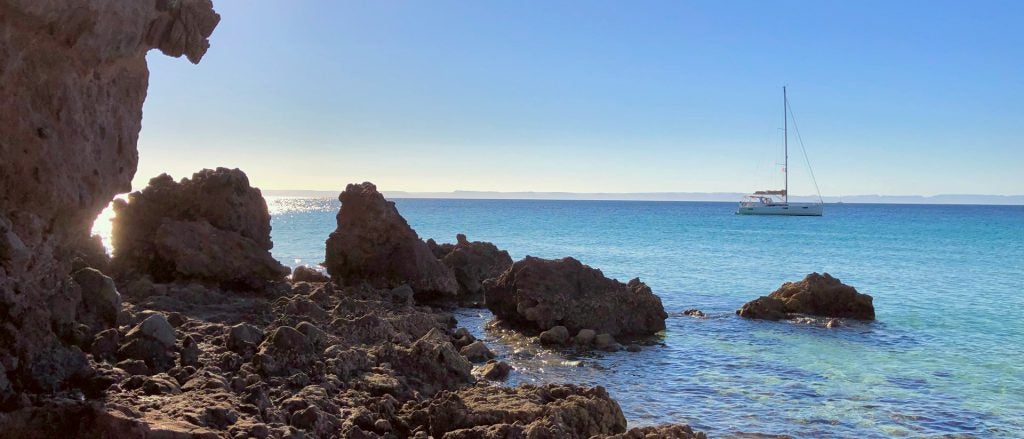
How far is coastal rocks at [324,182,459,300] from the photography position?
2403cm

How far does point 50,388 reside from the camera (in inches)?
262

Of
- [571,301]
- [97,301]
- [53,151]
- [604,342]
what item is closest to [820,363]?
[604,342]

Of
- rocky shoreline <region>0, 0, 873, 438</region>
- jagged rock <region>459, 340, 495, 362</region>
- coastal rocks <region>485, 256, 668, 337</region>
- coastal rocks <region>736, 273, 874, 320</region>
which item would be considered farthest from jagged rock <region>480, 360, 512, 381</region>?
coastal rocks <region>736, 273, 874, 320</region>

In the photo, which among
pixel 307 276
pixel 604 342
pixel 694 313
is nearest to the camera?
pixel 604 342

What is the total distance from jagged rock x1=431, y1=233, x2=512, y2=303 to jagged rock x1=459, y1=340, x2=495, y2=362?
383 inches

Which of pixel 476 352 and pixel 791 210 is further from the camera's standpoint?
pixel 791 210

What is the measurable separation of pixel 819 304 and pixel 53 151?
847 inches

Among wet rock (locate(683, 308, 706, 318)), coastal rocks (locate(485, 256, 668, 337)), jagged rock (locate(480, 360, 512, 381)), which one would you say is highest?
coastal rocks (locate(485, 256, 668, 337))

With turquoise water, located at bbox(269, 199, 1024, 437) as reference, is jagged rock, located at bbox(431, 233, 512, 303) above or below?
above

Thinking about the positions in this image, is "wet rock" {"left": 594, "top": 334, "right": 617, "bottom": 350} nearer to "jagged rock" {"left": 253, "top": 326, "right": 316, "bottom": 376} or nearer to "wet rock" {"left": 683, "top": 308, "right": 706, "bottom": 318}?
"wet rock" {"left": 683, "top": 308, "right": 706, "bottom": 318}

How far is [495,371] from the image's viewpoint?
14188 mm

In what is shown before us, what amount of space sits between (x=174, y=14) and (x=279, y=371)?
4252 millimetres

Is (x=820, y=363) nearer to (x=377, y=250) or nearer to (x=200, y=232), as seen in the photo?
(x=377, y=250)

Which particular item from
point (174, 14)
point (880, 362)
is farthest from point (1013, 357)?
point (174, 14)
